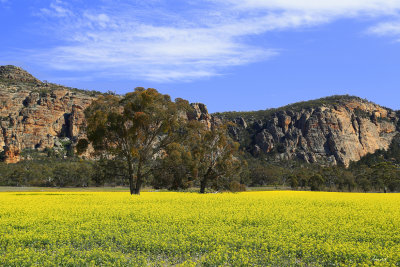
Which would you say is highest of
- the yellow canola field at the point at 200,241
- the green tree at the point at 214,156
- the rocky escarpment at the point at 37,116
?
the rocky escarpment at the point at 37,116

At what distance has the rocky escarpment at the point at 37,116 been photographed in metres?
174

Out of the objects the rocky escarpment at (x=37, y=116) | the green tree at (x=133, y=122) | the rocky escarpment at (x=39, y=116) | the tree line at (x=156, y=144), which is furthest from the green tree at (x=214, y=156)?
the rocky escarpment at (x=37, y=116)

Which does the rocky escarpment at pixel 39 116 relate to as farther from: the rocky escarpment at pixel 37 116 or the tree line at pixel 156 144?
the tree line at pixel 156 144

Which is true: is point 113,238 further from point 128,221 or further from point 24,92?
point 24,92

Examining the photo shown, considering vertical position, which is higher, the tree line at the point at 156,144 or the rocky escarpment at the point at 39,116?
the rocky escarpment at the point at 39,116

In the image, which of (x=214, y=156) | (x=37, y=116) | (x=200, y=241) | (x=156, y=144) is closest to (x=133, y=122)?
(x=156, y=144)

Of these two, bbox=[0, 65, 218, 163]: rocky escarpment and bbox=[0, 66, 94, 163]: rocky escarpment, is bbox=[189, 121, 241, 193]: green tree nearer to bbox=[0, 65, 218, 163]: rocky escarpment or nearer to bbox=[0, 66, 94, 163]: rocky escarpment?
bbox=[0, 65, 218, 163]: rocky escarpment

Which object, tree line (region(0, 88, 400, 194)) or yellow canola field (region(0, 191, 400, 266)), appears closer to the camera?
yellow canola field (region(0, 191, 400, 266))

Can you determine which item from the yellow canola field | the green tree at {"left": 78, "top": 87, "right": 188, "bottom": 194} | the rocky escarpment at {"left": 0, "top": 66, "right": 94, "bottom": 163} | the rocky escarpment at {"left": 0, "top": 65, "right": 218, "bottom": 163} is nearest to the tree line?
the green tree at {"left": 78, "top": 87, "right": 188, "bottom": 194}

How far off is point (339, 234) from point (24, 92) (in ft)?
660

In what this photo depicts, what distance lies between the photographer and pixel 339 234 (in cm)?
1295

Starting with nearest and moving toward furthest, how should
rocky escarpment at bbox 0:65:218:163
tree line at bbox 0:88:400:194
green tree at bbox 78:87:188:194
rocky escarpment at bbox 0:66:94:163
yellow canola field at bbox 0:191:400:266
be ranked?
yellow canola field at bbox 0:191:400:266 → green tree at bbox 78:87:188:194 → tree line at bbox 0:88:400:194 → rocky escarpment at bbox 0:65:218:163 → rocky escarpment at bbox 0:66:94:163

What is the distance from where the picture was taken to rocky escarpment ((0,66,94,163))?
174125 mm

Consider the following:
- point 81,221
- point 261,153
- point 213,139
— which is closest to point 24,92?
point 261,153
